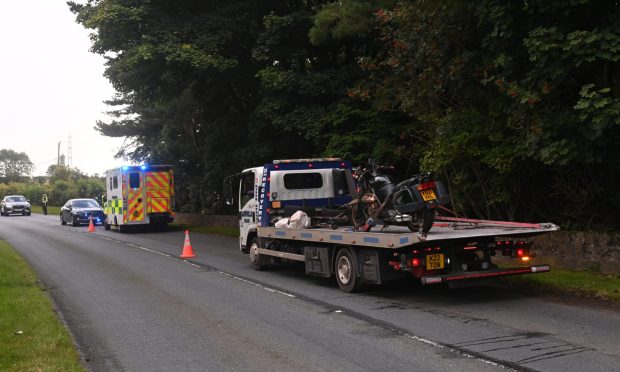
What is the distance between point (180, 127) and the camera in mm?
30172

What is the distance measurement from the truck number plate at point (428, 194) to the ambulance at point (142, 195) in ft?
63.7

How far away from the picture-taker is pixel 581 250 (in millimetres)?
11617

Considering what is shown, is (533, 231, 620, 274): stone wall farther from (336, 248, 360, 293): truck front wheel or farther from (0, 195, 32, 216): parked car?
(0, 195, 32, 216): parked car

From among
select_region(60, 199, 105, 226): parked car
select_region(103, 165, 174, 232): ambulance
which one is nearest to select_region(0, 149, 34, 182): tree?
select_region(60, 199, 105, 226): parked car

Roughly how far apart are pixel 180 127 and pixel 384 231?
22.1 meters

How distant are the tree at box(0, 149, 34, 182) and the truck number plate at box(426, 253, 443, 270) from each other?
528 feet

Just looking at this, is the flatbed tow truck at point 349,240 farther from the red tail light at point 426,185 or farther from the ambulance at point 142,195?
the ambulance at point 142,195

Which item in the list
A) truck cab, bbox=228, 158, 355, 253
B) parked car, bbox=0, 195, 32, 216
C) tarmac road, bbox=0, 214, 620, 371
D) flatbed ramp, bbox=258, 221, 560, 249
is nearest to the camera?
tarmac road, bbox=0, 214, 620, 371

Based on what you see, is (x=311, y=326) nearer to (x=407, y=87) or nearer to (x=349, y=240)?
(x=349, y=240)

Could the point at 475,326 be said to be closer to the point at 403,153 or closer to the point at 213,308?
the point at 213,308

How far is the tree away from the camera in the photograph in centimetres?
15488

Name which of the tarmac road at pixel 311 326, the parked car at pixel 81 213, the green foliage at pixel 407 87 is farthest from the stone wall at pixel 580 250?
the parked car at pixel 81 213

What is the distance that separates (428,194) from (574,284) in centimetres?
310

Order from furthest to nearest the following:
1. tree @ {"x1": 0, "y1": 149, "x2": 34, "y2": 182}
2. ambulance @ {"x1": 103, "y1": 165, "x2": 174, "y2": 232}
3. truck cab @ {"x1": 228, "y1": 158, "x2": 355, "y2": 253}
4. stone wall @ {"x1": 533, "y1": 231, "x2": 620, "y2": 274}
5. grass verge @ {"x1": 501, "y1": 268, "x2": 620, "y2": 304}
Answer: tree @ {"x1": 0, "y1": 149, "x2": 34, "y2": 182} < ambulance @ {"x1": 103, "y1": 165, "x2": 174, "y2": 232} < truck cab @ {"x1": 228, "y1": 158, "x2": 355, "y2": 253} < stone wall @ {"x1": 533, "y1": 231, "x2": 620, "y2": 274} < grass verge @ {"x1": 501, "y1": 268, "x2": 620, "y2": 304}
